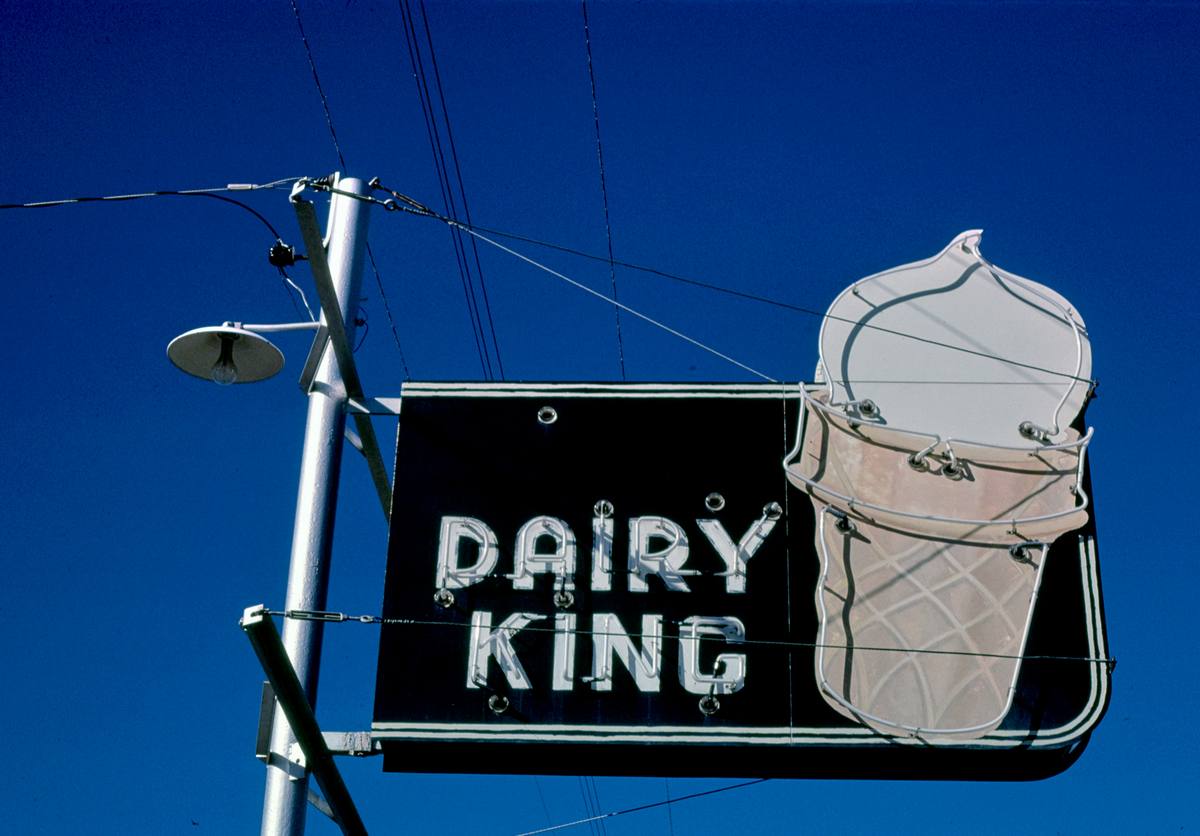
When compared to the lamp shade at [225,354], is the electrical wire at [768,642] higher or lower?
lower

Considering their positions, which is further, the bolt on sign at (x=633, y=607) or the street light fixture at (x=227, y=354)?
the street light fixture at (x=227, y=354)

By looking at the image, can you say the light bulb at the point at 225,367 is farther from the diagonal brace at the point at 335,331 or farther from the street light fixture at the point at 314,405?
the diagonal brace at the point at 335,331

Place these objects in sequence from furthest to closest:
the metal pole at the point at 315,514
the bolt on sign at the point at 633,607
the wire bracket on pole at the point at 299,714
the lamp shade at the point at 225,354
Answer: the lamp shade at the point at 225,354, the bolt on sign at the point at 633,607, the metal pole at the point at 315,514, the wire bracket on pole at the point at 299,714

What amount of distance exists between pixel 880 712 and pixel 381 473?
9.81 feet

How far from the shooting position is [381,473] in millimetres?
8430

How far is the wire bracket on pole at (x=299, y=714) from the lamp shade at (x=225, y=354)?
5.69 feet

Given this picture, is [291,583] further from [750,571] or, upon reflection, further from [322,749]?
[750,571]

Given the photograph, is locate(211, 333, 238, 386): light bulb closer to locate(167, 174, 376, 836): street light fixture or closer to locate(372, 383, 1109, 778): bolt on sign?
locate(167, 174, 376, 836): street light fixture

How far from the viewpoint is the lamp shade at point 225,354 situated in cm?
783

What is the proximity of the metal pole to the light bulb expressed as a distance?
42 centimetres

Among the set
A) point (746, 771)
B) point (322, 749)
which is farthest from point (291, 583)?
point (746, 771)

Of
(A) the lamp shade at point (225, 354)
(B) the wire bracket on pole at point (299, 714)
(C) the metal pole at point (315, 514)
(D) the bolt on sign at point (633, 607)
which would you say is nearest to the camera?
(B) the wire bracket on pole at point (299, 714)

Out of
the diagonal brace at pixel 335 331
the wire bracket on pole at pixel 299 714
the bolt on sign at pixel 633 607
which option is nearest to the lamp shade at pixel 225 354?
the diagonal brace at pixel 335 331

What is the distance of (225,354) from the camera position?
26.0 feet
